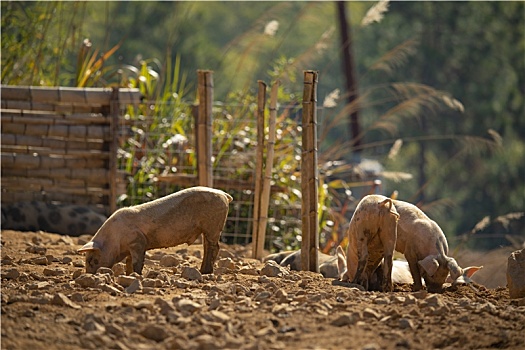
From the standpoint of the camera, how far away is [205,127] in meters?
10.6

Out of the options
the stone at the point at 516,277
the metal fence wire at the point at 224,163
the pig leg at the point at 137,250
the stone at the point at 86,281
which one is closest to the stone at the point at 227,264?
the pig leg at the point at 137,250

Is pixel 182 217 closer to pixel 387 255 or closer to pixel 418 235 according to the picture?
pixel 387 255

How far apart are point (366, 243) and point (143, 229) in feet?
5.66

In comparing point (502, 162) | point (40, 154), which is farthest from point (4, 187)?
point (502, 162)

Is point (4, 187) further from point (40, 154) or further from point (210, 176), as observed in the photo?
point (210, 176)

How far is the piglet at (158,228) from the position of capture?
24.8ft

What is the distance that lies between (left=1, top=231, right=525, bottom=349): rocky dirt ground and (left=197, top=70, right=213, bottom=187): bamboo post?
3.19 metres

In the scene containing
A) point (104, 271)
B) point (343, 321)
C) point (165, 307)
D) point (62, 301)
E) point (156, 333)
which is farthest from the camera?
point (104, 271)

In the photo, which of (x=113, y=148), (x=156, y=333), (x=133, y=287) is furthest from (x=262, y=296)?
(x=113, y=148)

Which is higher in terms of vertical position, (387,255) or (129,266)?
(387,255)

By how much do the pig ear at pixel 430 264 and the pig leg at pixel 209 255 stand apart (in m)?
1.62

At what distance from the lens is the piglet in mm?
7566

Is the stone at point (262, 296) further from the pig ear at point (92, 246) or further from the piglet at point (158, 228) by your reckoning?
the pig ear at point (92, 246)

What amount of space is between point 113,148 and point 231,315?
6.56m
